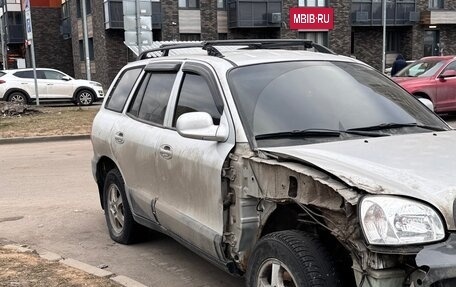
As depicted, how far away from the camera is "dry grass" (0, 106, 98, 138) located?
45.4ft

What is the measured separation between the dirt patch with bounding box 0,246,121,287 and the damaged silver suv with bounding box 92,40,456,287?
69 cm

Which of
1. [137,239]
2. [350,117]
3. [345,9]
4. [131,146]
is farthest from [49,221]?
[345,9]

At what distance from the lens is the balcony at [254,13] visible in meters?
34.5

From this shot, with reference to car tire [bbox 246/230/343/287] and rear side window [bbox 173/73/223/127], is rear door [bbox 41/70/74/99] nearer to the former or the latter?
rear side window [bbox 173/73/223/127]

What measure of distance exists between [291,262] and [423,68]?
41.9ft

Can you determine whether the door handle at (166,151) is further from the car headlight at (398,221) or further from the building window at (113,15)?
the building window at (113,15)

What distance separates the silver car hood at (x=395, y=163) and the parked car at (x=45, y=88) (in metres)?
20.3

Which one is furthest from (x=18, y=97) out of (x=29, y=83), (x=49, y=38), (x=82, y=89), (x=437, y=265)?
(x=49, y=38)

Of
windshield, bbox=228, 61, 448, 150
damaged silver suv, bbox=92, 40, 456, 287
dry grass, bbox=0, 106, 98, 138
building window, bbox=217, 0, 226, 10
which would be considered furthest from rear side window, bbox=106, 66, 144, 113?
building window, bbox=217, 0, 226, 10

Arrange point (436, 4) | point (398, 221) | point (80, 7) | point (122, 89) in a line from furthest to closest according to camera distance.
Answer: point (436, 4) < point (80, 7) < point (122, 89) < point (398, 221)

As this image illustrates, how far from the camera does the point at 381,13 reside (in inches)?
1512

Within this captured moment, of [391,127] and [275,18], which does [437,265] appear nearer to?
[391,127]

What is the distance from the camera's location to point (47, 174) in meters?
8.91

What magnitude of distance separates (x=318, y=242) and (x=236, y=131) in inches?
38.2
